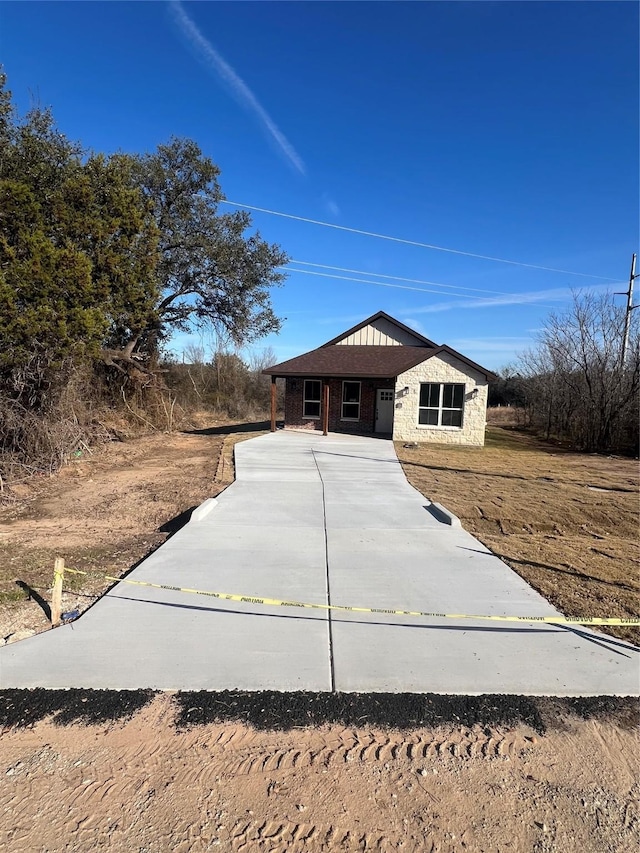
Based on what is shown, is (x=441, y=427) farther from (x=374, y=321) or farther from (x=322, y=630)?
(x=322, y=630)

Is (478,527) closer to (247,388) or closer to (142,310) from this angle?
(142,310)

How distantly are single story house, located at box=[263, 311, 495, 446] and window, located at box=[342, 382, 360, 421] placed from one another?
0.12ft

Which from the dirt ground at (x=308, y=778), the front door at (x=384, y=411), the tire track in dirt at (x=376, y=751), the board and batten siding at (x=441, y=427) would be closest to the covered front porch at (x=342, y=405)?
the front door at (x=384, y=411)

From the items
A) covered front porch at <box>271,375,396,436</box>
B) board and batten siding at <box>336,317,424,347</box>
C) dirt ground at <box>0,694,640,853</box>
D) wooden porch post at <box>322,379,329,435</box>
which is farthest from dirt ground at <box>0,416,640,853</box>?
board and batten siding at <box>336,317,424,347</box>

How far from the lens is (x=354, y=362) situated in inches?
808

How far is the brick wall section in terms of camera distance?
20.8m

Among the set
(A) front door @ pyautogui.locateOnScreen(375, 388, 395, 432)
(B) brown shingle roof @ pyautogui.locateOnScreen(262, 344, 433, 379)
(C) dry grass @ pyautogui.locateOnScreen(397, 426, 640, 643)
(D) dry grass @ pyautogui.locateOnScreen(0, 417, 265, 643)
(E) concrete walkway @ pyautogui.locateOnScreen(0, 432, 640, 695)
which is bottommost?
Result: (D) dry grass @ pyautogui.locateOnScreen(0, 417, 265, 643)

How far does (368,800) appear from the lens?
235 cm

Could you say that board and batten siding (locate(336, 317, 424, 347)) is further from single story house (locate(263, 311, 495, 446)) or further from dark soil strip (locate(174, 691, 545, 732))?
dark soil strip (locate(174, 691, 545, 732))

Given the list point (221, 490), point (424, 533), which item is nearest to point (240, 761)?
point (424, 533)

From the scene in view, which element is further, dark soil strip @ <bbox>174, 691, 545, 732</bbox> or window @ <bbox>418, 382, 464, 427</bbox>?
window @ <bbox>418, 382, 464, 427</bbox>

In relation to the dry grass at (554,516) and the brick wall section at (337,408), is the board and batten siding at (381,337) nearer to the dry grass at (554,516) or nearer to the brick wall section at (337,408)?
the brick wall section at (337,408)

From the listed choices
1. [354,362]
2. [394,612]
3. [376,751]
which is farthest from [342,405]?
[376,751]

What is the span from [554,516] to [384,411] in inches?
491
